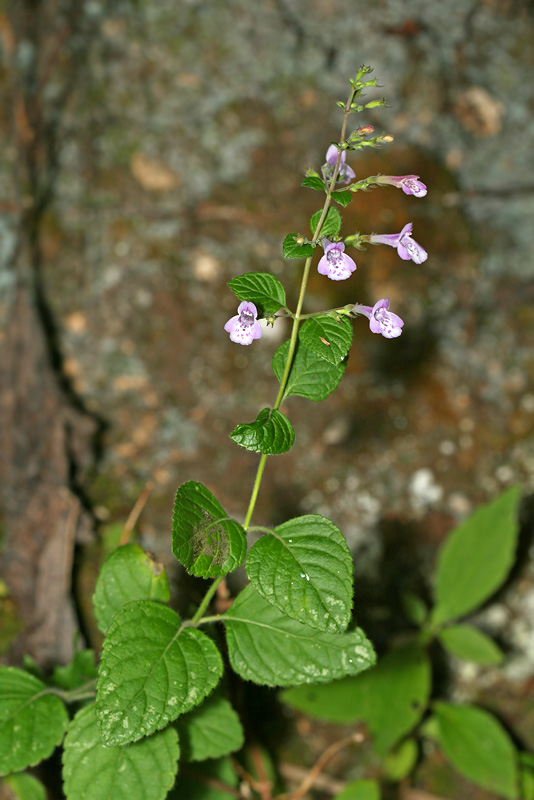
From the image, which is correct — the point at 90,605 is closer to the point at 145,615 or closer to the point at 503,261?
the point at 145,615

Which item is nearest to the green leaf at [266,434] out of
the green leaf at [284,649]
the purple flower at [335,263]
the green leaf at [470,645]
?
the purple flower at [335,263]

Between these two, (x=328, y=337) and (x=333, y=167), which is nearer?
(x=328, y=337)

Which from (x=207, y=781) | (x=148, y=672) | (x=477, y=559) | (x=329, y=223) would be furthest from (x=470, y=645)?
(x=329, y=223)

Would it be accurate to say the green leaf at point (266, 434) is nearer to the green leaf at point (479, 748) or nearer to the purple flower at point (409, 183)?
the purple flower at point (409, 183)

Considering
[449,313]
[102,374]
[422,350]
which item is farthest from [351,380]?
[102,374]

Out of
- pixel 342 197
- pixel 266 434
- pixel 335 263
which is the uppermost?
pixel 342 197

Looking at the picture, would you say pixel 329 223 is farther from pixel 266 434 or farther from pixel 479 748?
pixel 479 748
